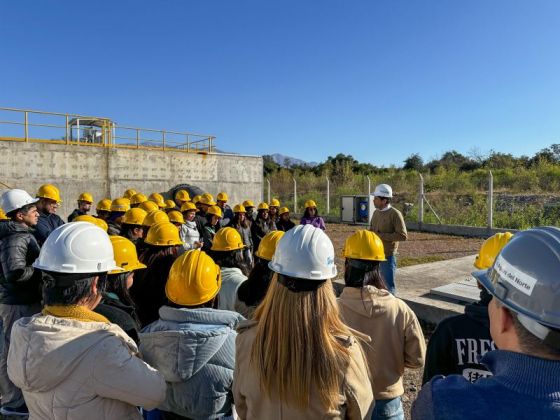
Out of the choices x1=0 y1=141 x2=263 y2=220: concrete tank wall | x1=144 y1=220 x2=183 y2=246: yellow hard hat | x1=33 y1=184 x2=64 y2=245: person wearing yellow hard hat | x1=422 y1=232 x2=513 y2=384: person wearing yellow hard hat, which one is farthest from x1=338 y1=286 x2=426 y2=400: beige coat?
x1=0 y1=141 x2=263 y2=220: concrete tank wall

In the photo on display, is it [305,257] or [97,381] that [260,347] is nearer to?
[305,257]

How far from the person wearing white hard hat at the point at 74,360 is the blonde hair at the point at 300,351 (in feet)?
1.79

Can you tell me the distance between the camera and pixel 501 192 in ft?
65.4

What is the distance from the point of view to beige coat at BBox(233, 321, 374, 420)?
4.78ft

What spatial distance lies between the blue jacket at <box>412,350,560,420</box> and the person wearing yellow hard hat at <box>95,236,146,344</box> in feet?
5.53

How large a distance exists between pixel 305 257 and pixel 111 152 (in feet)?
53.1

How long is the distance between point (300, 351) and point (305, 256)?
397mm

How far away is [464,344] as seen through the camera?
189cm

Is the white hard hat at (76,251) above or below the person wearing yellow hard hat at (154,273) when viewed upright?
above

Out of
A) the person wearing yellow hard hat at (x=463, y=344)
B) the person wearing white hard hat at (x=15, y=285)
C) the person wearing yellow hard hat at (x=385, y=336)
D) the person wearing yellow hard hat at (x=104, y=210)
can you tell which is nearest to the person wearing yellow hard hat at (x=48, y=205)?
the person wearing yellow hard hat at (x=104, y=210)

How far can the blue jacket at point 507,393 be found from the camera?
852 mm

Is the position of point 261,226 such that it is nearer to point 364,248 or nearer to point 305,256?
point 364,248

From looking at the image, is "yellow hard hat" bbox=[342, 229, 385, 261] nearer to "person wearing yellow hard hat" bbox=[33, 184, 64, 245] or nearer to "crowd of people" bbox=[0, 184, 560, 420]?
"crowd of people" bbox=[0, 184, 560, 420]

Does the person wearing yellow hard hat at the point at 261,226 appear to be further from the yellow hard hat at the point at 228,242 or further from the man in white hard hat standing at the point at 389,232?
the yellow hard hat at the point at 228,242
